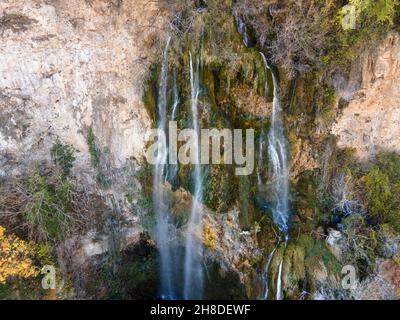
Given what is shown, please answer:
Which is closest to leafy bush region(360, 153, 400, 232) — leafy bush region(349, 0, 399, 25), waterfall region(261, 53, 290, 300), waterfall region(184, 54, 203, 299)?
waterfall region(261, 53, 290, 300)

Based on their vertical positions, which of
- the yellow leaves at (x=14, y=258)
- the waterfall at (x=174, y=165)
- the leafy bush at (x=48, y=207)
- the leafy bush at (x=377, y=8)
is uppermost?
the leafy bush at (x=377, y=8)

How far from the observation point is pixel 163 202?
7973 millimetres

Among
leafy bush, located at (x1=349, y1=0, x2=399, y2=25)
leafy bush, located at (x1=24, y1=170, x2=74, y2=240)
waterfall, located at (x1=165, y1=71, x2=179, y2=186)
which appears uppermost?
leafy bush, located at (x1=349, y1=0, x2=399, y2=25)

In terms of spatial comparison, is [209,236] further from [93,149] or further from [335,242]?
[93,149]

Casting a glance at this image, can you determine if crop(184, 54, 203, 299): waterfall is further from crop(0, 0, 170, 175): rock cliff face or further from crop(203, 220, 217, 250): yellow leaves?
crop(0, 0, 170, 175): rock cliff face

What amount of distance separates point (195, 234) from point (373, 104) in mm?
4753

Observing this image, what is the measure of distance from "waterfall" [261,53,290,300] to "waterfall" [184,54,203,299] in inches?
59.4

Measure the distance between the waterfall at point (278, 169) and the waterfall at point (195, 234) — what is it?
1508mm

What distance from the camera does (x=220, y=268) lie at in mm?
7848

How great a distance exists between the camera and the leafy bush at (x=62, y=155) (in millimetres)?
7508

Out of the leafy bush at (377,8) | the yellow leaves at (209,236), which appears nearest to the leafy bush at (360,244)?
the yellow leaves at (209,236)

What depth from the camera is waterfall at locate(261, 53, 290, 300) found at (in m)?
6.81

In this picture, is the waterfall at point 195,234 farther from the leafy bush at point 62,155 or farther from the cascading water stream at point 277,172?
the leafy bush at point 62,155
